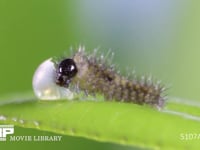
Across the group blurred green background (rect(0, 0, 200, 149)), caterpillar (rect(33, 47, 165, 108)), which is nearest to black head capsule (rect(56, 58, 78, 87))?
caterpillar (rect(33, 47, 165, 108))

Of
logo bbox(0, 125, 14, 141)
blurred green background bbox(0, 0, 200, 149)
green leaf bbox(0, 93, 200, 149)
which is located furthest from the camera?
blurred green background bbox(0, 0, 200, 149)

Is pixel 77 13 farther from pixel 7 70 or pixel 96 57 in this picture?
pixel 96 57

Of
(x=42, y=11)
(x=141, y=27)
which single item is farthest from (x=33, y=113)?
(x=141, y=27)

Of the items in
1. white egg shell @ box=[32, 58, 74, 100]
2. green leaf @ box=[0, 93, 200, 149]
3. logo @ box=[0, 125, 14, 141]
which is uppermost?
white egg shell @ box=[32, 58, 74, 100]

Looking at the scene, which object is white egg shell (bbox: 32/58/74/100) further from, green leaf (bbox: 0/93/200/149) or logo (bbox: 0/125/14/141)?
green leaf (bbox: 0/93/200/149)

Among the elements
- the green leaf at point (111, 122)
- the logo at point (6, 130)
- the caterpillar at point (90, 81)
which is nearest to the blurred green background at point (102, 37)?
the logo at point (6, 130)
